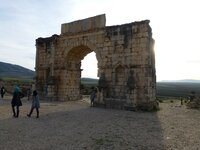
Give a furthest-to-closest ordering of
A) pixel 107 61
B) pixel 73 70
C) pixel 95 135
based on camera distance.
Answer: pixel 73 70 < pixel 107 61 < pixel 95 135

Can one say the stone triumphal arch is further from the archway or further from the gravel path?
the gravel path

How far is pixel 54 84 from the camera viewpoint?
20.3 m

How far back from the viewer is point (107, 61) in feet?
56.9

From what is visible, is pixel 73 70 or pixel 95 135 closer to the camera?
pixel 95 135

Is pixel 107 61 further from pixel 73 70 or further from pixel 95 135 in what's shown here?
pixel 95 135

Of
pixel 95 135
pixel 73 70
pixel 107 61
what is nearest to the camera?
pixel 95 135

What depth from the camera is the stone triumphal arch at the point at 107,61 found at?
15.8 m

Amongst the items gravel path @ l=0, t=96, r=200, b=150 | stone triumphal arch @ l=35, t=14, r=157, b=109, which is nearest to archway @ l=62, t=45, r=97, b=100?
stone triumphal arch @ l=35, t=14, r=157, b=109

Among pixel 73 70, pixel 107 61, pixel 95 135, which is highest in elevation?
pixel 107 61

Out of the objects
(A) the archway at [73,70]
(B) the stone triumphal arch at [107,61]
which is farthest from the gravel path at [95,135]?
(A) the archway at [73,70]

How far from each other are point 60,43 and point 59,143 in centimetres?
1413

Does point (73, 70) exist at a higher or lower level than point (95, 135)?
higher

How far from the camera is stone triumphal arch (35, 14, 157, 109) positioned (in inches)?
621

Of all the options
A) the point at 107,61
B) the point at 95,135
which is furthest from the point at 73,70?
the point at 95,135
